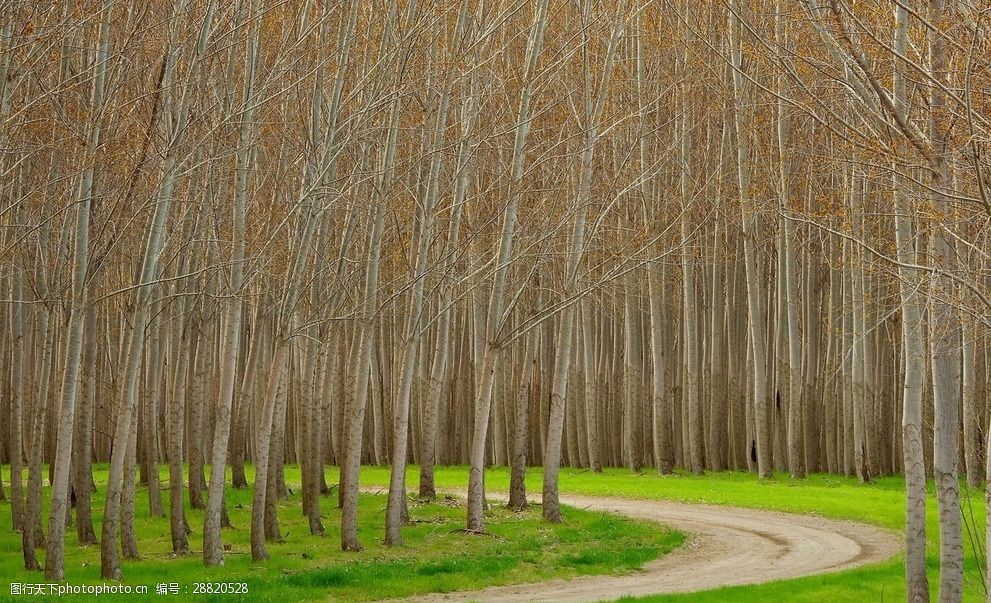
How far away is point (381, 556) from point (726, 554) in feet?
14.6

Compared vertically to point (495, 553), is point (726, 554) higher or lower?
lower

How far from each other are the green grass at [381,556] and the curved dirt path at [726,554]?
0.44 meters

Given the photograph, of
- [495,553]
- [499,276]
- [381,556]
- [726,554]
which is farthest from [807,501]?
[381,556]

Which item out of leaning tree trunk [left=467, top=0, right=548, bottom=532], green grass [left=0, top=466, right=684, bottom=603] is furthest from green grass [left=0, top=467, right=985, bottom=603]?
leaning tree trunk [left=467, top=0, right=548, bottom=532]

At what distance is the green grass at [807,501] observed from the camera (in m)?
11.2

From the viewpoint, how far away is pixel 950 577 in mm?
9258

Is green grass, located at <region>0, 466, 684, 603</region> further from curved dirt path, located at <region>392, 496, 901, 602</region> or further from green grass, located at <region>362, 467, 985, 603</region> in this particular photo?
green grass, located at <region>362, 467, 985, 603</region>

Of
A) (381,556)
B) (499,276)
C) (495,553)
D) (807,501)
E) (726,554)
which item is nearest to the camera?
(381,556)

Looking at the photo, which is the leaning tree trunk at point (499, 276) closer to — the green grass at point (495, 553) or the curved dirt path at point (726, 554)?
the green grass at point (495, 553)

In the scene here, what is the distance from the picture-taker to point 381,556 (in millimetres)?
14227

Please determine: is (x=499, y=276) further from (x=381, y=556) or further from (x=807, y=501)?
(x=807, y=501)

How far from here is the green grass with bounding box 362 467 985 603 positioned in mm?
11203

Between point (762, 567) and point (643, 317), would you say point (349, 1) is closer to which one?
point (762, 567)

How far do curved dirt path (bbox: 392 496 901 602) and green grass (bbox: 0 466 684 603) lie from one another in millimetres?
444
